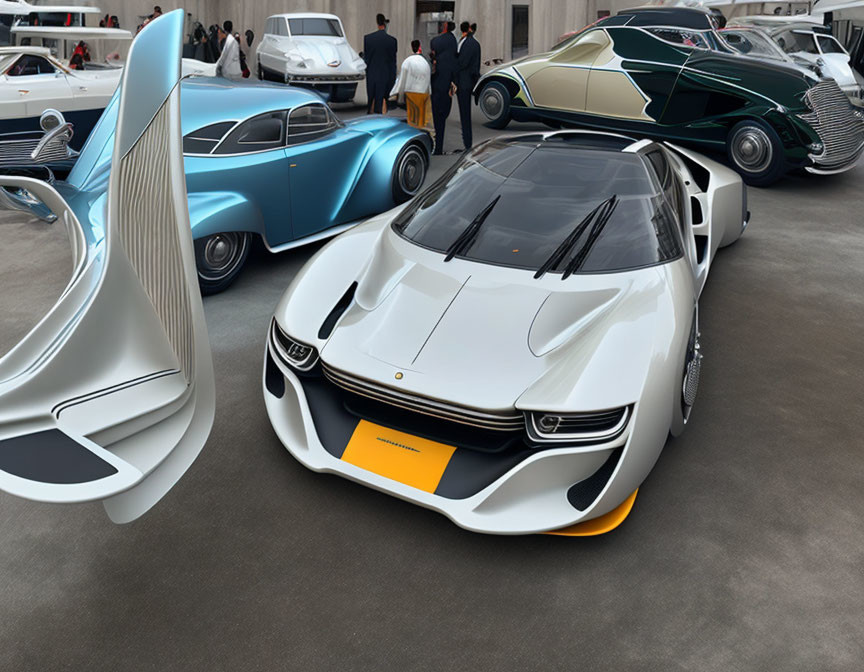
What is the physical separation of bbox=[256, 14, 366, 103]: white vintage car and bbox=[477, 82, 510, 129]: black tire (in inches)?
118

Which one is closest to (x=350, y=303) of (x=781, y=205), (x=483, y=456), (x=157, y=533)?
(x=483, y=456)

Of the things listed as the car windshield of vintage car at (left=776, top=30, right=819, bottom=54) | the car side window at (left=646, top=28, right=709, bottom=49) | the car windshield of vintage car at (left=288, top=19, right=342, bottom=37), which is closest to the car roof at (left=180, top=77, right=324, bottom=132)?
the car side window at (left=646, top=28, right=709, bottom=49)

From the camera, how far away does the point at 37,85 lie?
8.25m

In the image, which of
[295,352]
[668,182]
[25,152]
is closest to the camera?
[295,352]

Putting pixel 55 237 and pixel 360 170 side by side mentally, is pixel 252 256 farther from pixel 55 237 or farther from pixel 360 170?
pixel 55 237

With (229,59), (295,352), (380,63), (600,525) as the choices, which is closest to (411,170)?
(295,352)

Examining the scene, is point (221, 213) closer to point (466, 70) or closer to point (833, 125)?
point (466, 70)

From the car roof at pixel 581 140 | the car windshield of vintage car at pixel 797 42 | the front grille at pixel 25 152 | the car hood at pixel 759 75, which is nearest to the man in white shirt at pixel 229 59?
the front grille at pixel 25 152

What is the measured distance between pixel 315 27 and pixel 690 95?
790 centimetres

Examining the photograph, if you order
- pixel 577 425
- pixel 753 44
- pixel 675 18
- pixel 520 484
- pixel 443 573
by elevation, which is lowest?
pixel 443 573

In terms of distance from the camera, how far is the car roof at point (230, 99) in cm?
531

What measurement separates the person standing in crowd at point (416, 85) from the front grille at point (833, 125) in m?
4.24

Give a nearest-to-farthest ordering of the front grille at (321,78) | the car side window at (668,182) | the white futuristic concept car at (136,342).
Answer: the white futuristic concept car at (136,342) → the car side window at (668,182) → the front grille at (321,78)

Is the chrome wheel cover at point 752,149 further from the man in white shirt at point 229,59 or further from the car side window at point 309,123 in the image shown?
the man in white shirt at point 229,59
